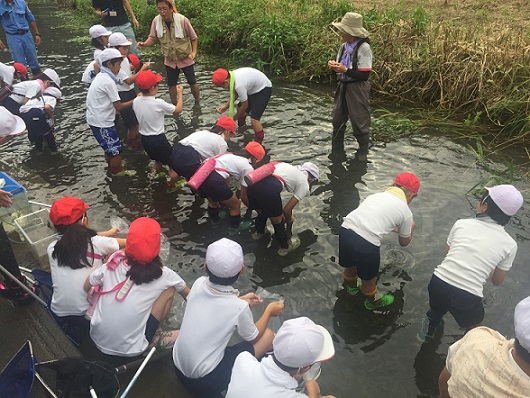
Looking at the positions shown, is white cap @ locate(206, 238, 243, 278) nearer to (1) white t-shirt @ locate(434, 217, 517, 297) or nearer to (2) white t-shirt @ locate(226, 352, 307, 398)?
(2) white t-shirt @ locate(226, 352, 307, 398)

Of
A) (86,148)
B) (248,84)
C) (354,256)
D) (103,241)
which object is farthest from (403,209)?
(86,148)

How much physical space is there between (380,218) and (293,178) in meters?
1.18

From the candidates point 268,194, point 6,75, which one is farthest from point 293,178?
point 6,75

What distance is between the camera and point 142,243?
294cm

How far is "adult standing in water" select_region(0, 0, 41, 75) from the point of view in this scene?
8.22 m

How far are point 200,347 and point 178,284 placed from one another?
2.05ft

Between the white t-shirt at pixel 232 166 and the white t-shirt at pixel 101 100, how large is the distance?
218 centimetres

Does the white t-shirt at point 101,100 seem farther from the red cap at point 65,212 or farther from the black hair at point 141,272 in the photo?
the black hair at point 141,272

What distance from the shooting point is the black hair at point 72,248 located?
3.22m

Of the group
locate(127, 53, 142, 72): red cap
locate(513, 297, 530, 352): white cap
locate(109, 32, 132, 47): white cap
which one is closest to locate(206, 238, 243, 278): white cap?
locate(513, 297, 530, 352): white cap

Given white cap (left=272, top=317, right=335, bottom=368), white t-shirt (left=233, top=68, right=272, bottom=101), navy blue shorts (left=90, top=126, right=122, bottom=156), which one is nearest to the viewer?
white cap (left=272, top=317, right=335, bottom=368)

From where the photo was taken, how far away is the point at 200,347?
2818 mm

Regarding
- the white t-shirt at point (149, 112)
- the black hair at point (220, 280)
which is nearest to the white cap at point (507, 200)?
the black hair at point (220, 280)

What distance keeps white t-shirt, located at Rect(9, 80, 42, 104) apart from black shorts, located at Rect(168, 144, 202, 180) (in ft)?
10.3
